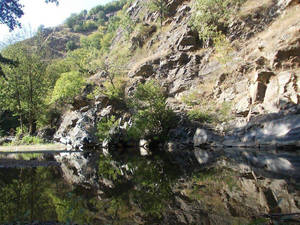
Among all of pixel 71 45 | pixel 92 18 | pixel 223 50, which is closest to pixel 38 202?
pixel 223 50

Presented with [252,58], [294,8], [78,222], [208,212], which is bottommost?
[78,222]

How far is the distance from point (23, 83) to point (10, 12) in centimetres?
2946

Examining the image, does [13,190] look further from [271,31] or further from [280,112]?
[271,31]

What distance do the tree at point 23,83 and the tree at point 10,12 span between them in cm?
2793

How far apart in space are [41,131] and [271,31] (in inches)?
1491

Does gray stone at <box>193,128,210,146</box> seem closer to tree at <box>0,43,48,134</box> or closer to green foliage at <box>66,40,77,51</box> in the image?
tree at <box>0,43,48,134</box>

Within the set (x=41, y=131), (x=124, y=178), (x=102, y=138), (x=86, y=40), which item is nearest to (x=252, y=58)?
(x=102, y=138)

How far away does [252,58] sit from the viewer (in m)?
26.2

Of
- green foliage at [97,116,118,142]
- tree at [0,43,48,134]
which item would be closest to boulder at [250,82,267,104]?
green foliage at [97,116,118,142]

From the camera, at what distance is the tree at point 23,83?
40059 mm

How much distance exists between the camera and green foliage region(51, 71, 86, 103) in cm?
3988

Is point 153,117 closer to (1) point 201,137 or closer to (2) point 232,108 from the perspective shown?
(1) point 201,137

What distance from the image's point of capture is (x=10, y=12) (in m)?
14.6

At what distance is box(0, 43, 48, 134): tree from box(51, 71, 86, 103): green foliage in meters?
3.74
